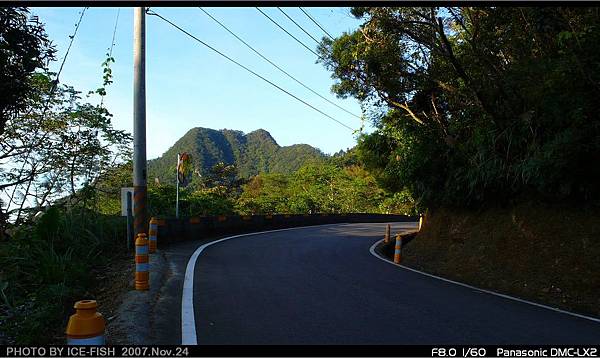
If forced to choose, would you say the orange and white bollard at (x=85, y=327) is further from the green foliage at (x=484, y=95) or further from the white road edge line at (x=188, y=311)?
the green foliage at (x=484, y=95)

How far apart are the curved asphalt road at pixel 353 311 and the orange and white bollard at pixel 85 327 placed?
1.44m

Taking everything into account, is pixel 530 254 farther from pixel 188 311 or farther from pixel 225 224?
pixel 225 224

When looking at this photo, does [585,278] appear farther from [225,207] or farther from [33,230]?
[225,207]

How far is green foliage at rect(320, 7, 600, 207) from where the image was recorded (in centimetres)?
864

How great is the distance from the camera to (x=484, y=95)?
11789 mm

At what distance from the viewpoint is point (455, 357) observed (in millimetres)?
4375

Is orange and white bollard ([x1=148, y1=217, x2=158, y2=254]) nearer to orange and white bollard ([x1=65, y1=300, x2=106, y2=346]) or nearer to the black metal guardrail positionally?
the black metal guardrail

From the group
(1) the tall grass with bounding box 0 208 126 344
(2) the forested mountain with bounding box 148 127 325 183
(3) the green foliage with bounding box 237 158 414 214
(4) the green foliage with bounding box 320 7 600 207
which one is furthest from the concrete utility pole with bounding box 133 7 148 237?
(2) the forested mountain with bounding box 148 127 325 183

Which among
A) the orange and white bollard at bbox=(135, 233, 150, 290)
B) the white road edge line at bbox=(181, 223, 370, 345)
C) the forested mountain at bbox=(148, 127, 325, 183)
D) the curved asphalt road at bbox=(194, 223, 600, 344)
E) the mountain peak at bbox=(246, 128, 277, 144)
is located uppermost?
the mountain peak at bbox=(246, 128, 277, 144)

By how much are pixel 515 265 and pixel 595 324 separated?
3.52 m

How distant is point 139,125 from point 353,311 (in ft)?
22.0

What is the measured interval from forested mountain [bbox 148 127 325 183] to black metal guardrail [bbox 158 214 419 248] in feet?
284

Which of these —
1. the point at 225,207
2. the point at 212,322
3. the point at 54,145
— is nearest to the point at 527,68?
the point at 212,322

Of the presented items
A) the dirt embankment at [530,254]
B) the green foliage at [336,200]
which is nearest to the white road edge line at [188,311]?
the dirt embankment at [530,254]
